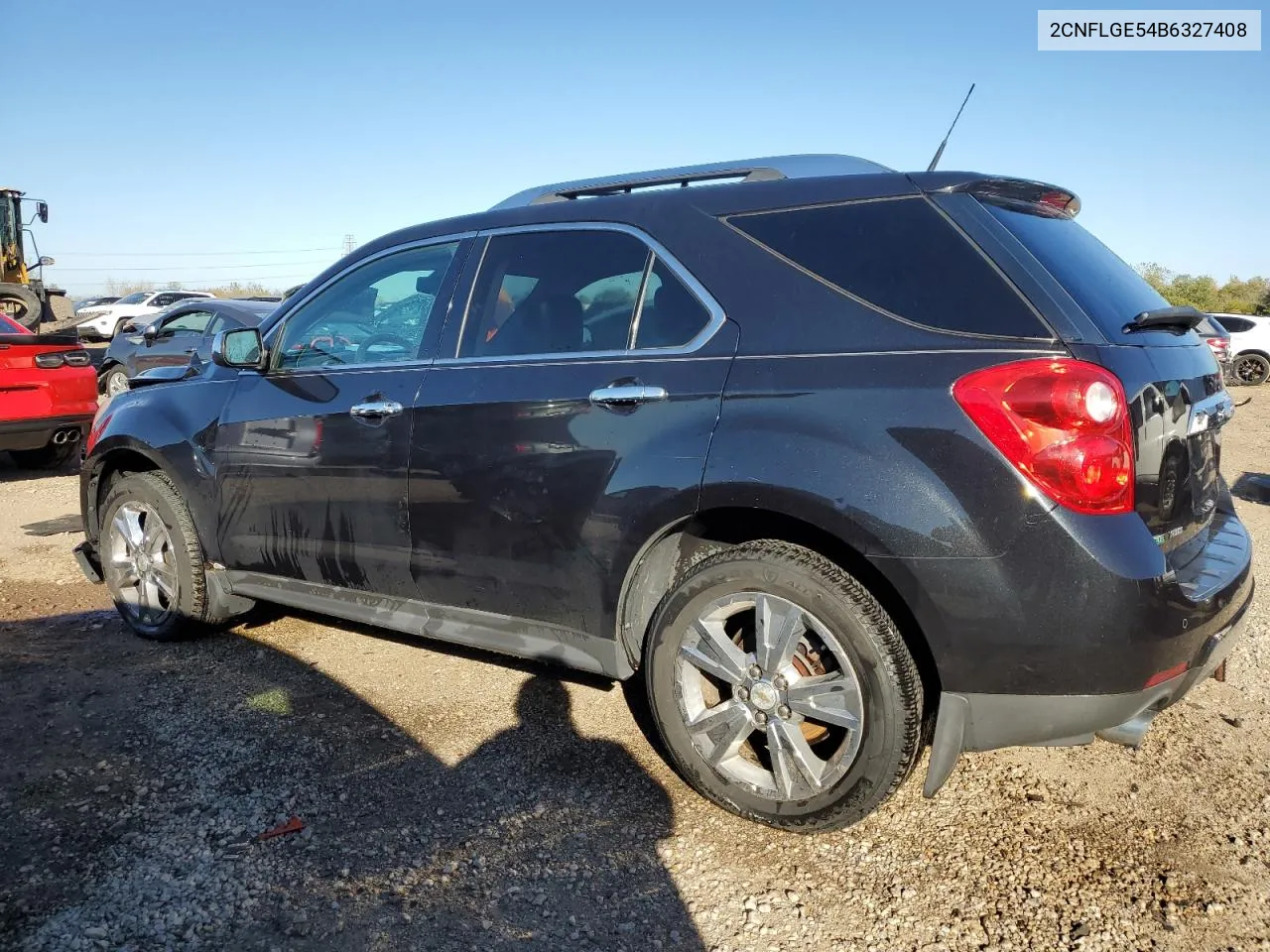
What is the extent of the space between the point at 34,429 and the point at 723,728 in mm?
7446

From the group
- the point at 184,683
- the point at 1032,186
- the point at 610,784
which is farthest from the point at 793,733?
the point at 184,683

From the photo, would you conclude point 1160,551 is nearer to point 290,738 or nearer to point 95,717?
point 290,738

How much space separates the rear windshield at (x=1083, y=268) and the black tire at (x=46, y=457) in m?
9.22

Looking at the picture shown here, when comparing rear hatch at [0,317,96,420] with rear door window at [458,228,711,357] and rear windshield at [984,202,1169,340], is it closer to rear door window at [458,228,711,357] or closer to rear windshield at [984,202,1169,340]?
rear door window at [458,228,711,357]

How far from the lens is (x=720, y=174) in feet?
9.86

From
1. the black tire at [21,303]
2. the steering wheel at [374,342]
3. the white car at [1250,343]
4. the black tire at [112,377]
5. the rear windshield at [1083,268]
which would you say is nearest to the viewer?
the rear windshield at [1083,268]

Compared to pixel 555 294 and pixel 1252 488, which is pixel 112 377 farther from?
pixel 1252 488

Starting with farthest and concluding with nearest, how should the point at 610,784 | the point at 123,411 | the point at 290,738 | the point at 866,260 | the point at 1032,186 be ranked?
the point at 123,411 → the point at 290,738 → the point at 610,784 → the point at 1032,186 → the point at 866,260

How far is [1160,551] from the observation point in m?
2.22

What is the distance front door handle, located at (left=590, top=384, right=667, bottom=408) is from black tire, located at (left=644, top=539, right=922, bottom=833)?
1.70 ft

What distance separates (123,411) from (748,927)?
3.75 metres

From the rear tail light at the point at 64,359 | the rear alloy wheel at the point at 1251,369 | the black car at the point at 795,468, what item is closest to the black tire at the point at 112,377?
the rear tail light at the point at 64,359

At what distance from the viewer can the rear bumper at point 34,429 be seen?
A: 752 cm

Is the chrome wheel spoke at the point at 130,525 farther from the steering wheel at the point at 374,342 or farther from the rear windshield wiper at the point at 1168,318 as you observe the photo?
the rear windshield wiper at the point at 1168,318
